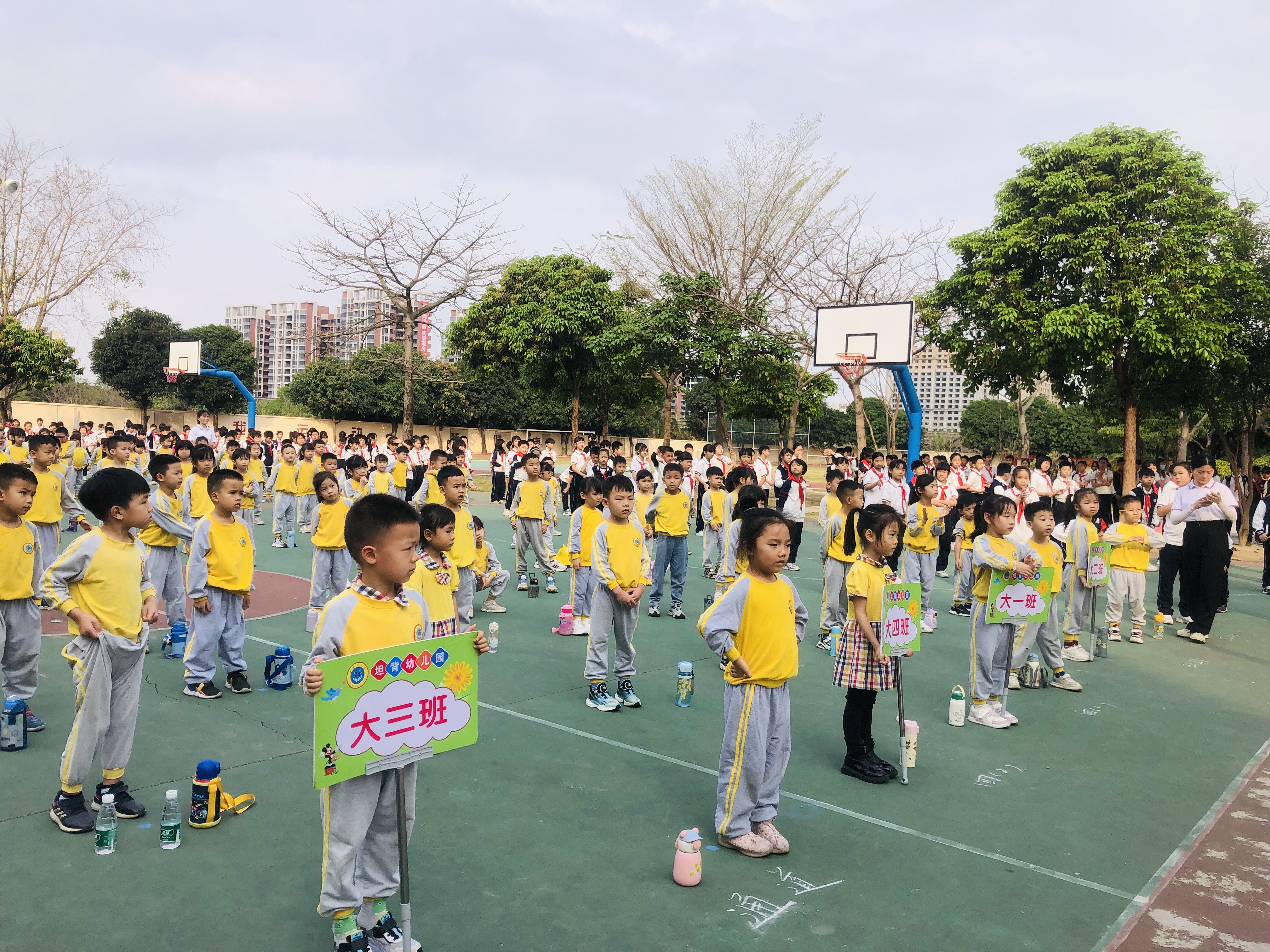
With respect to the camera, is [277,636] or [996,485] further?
[996,485]

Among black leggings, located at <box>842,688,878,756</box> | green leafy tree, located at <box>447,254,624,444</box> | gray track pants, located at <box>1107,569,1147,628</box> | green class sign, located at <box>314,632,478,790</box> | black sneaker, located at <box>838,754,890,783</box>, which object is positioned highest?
green leafy tree, located at <box>447,254,624,444</box>

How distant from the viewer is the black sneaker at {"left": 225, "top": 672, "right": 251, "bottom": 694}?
6.33 metres

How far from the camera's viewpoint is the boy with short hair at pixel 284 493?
1384 centimetres

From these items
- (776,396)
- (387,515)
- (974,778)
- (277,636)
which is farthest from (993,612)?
(776,396)

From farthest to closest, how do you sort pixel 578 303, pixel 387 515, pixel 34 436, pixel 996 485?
pixel 578 303, pixel 996 485, pixel 34 436, pixel 387 515

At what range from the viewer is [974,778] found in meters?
5.29

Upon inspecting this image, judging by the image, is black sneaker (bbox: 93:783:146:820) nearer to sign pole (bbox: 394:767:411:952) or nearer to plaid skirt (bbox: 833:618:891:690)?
sign pole (bbox: 394:767:411:952)

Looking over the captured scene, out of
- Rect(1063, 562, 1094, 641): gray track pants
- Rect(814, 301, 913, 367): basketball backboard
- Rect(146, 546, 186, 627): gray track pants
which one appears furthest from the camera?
Rect(814, 301, 913, 367): basketball backboard

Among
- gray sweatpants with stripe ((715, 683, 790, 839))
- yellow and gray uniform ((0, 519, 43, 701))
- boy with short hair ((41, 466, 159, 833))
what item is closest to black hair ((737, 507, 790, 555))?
gray sweatpants with stripe ((715, 683, 790, 839))

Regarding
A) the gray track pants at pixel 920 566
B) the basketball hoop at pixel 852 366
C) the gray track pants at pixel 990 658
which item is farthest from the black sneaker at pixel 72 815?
the basketball hoop at pixel 852 366

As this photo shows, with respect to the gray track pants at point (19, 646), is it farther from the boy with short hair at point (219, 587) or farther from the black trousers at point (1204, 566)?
the black trousers at point (1204, 566)

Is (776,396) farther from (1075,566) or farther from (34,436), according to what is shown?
(34,436)

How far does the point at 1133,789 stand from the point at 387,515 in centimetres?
484

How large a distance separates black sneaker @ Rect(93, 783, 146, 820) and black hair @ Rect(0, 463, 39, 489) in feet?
6.52
